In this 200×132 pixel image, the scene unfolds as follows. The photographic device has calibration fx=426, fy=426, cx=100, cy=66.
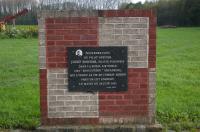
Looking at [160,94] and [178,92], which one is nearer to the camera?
[160,94]

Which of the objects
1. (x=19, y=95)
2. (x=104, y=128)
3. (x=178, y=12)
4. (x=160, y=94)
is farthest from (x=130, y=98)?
(x=178, y=12)

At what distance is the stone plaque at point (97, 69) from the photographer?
6270 mm

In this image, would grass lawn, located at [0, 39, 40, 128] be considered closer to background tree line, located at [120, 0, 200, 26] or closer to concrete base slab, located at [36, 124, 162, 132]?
concrete base slab, located at [36, 124, 162, 132]

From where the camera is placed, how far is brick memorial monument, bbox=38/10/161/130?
20.4 feet

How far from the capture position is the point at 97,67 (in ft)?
20.7

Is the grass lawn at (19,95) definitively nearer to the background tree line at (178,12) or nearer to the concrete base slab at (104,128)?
the concrete base slab at (104,128)

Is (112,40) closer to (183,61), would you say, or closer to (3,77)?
(3,77)

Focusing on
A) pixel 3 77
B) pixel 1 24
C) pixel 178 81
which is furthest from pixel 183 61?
pixel 1 24

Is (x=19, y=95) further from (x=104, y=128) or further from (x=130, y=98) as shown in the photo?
(x=130, y=98)

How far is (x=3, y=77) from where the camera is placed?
460 inches

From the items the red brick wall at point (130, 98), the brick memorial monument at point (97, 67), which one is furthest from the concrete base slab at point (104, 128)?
the red brick wall at point (130, 98)

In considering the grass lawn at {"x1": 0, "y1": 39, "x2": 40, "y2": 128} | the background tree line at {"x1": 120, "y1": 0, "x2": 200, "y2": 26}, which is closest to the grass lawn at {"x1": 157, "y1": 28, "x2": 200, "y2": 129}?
the grass lawn at {"x1": 0, "y1": 39, "x2": 40, "y2": 128}

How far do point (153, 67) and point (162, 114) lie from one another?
4.49 feet

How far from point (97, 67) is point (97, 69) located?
0.10ft
